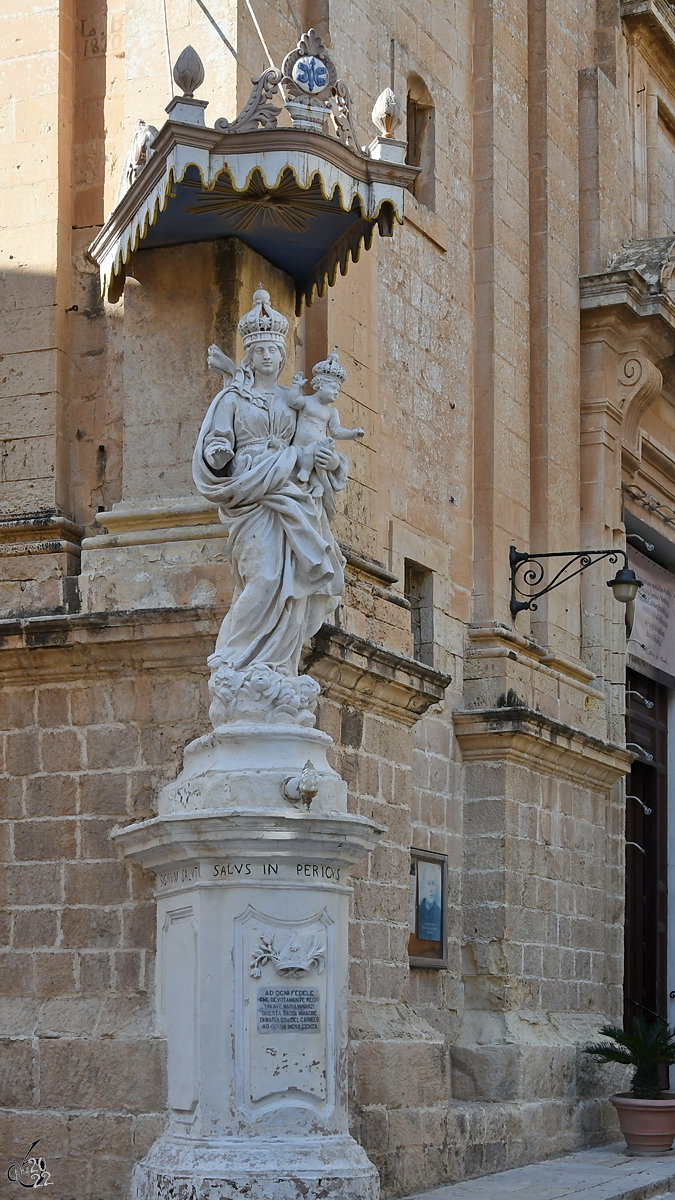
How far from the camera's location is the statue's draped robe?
9719mm

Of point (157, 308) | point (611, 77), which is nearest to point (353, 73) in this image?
point (157, 308)

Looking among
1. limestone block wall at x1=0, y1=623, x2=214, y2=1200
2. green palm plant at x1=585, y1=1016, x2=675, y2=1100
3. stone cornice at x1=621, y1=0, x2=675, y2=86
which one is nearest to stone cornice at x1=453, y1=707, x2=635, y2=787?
green palm plant at x1=585, y1=1016, x2=675, y2=1100

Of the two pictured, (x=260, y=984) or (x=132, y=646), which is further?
(x=132, y=646)

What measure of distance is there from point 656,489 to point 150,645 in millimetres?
9429

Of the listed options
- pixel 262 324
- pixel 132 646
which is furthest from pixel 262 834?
pixel 262 324

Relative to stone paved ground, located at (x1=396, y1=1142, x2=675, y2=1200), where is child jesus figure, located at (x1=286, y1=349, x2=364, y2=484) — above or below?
above

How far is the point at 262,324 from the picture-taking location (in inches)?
396

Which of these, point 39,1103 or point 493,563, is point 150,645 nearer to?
point 39,1103

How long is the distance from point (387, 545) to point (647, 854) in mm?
6650

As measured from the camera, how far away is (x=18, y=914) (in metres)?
10.7

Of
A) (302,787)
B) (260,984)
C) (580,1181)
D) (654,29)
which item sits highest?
(654,29)

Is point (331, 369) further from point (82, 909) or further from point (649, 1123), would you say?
point (649, 1123)

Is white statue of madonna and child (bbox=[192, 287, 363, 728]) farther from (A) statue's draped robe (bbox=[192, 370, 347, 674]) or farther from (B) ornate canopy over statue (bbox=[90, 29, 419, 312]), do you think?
(B) ornate canopy over statue (bbox=[90, 29, 419, 312])

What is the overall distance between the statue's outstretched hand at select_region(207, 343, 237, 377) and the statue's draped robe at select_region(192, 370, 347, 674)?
0.28 m
